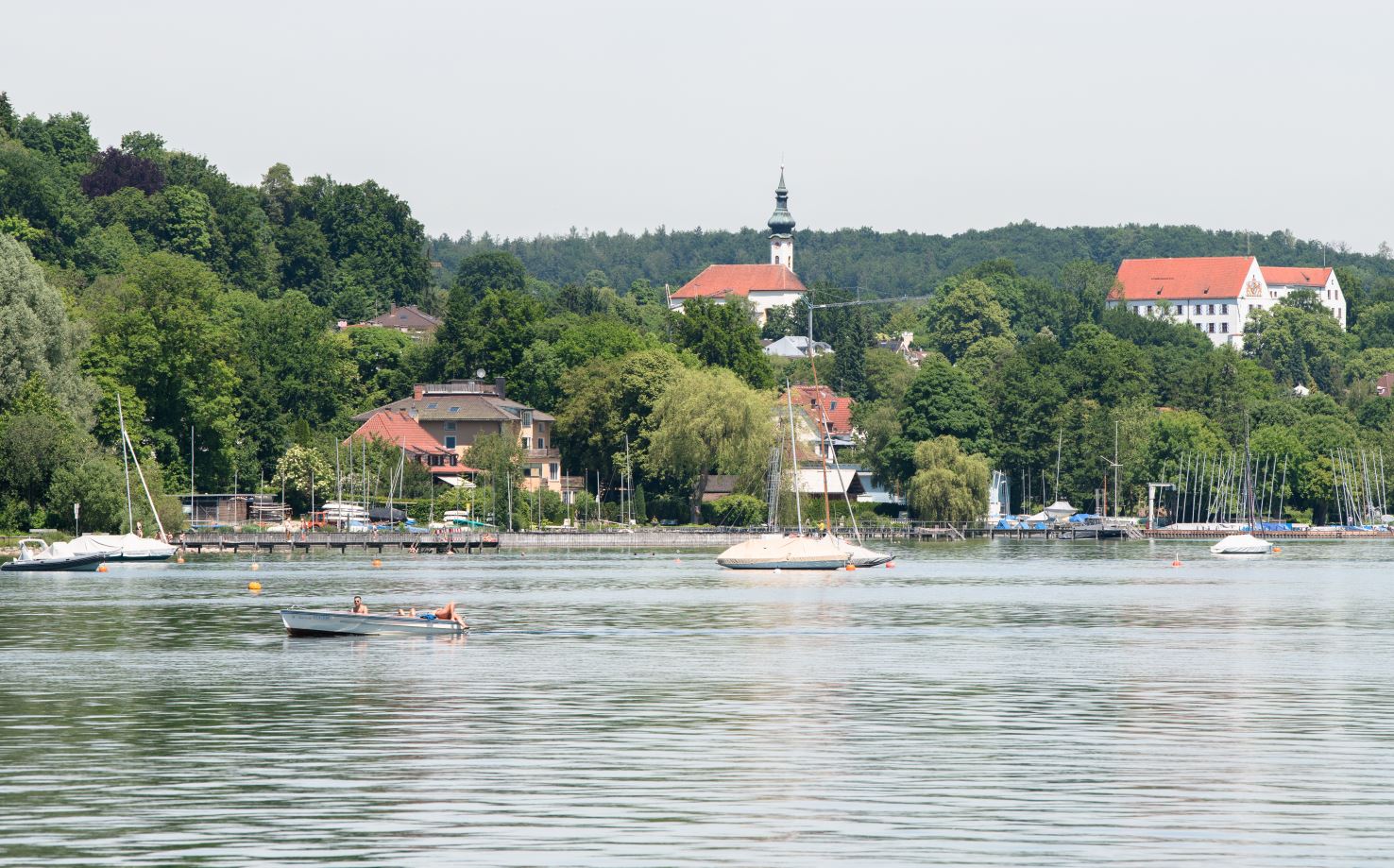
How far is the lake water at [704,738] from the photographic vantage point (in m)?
24.6

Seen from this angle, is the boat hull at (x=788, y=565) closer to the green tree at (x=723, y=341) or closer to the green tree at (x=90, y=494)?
the green tree at (x=90, y=494)

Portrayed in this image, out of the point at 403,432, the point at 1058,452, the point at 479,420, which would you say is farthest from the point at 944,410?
the point at 403,432

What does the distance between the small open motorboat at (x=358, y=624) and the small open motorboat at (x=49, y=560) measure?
43758mm

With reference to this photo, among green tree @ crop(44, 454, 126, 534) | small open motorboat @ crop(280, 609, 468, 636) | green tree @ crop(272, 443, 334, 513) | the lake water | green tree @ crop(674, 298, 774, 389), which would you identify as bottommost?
the lake water

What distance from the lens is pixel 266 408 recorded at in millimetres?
149750

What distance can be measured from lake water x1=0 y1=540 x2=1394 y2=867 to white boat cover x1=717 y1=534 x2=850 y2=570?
29.8 metres

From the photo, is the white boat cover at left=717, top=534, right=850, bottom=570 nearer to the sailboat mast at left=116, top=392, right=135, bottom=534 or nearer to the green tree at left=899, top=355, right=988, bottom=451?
the sailboat mast at left=116, top=392, right=135, bottom=534

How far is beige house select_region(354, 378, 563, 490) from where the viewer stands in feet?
534

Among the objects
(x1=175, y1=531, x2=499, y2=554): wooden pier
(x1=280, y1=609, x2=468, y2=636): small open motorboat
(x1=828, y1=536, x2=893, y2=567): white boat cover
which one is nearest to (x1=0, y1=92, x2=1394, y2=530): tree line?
(x1=175, y1=531, x2=499, y2=554): wooden pier

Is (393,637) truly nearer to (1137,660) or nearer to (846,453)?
(1137,660)

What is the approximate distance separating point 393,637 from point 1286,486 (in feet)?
470

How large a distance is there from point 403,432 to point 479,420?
6134 mm

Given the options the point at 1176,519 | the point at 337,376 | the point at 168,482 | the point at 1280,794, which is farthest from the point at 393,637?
the point at 1176,519

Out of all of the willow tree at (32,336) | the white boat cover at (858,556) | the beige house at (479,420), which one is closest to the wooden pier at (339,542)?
the willow tree at (32,336)
